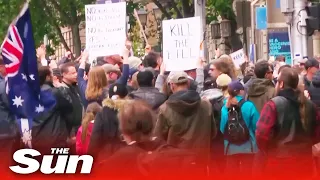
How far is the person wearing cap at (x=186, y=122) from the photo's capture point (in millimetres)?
9883

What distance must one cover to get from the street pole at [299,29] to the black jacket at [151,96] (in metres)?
9.86

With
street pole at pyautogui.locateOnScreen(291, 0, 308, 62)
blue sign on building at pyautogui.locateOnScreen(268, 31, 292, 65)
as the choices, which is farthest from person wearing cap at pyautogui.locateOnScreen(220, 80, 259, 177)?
blue sign on building at pyautogui.locateOnScreen(268, 31, 292, 65)

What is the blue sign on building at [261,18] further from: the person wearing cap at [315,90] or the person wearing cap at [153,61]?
the person wearing cap at [315,90]

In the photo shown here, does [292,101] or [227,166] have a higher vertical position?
[292,101]

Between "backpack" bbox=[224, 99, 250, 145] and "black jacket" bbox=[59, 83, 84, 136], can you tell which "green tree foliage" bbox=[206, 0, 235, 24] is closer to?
"black jacket" bbox=[59, 83, 84, 136]

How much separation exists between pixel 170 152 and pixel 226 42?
112ft

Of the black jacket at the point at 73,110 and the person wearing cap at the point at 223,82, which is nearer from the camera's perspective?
the black jacket at the point at 73,110

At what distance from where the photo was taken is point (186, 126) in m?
9.93

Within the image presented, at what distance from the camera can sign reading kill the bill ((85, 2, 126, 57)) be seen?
15.8m

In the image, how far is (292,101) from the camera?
9914 millimetres

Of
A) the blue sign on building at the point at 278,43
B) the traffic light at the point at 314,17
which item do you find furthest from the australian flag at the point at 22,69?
the blue sign on building at the point at 278,43

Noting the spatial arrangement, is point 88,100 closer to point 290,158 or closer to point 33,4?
point 290,158

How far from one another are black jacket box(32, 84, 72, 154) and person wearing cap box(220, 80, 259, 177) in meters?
1.57

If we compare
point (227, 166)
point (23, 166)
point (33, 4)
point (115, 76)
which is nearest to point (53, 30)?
point (33, 4)
